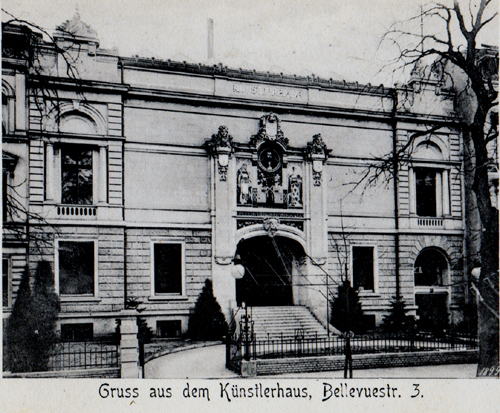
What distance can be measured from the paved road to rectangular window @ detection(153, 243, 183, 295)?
176 inches

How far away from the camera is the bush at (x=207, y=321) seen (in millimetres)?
21234

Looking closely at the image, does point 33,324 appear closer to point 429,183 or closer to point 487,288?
point 487,288

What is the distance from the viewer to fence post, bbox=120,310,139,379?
13.7 m

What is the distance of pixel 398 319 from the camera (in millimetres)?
22031

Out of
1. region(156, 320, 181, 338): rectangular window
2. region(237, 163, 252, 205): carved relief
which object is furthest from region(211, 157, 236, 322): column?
region(156, 320, 181, 338): rectangular window

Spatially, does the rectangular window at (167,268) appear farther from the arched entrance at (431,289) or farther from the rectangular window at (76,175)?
the arched entrance at (431,289)

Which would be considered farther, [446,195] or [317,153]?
[317,153]

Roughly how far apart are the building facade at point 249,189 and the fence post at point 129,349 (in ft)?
18.8

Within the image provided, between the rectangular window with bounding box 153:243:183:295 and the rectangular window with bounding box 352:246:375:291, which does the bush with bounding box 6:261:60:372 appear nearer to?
the rectangular window with bounding box 153:243:183:295

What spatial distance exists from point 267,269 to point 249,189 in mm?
3771

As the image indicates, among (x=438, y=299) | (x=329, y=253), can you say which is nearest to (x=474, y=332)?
(x=438, y=299)

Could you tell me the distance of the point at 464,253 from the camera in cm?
2294

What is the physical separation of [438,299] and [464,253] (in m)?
2.44

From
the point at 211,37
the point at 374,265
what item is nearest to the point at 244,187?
the point at 374,265
